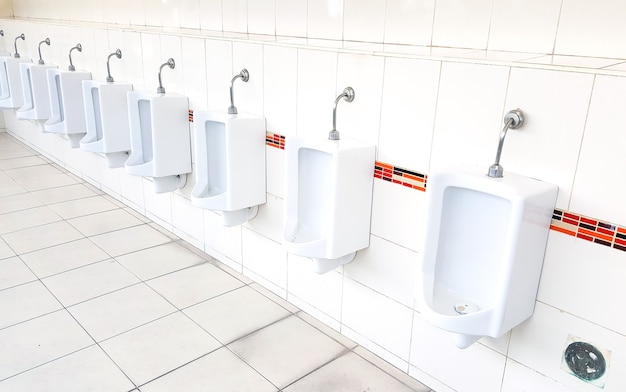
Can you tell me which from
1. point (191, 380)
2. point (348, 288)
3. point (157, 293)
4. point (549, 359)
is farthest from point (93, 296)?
point (549, 359)

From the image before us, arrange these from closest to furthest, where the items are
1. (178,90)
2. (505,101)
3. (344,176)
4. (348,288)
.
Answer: (505,101) < (344,176) < (348,288) < (178,90)

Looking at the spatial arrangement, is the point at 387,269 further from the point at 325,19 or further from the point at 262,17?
the point at 262,17

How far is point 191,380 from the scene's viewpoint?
212cm

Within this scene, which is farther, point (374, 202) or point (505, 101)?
point (374, 202)

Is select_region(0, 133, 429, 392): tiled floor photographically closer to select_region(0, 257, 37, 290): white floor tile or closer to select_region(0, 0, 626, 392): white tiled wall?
select_region(0, 257, 37, 290): white floor tile

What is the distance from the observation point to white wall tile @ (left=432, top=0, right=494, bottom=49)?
1893 millimetres

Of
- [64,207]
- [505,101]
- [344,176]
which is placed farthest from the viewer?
[64,207]

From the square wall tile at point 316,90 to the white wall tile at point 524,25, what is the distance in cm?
65

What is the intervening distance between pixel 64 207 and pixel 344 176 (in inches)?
113

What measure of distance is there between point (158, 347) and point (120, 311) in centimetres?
41

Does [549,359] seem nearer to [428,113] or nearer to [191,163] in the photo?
[428,113]

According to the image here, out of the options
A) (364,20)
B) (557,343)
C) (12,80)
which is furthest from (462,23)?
(12,80)

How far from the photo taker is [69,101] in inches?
153

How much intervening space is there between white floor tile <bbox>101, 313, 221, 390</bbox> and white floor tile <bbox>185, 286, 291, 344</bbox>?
0.20ft
